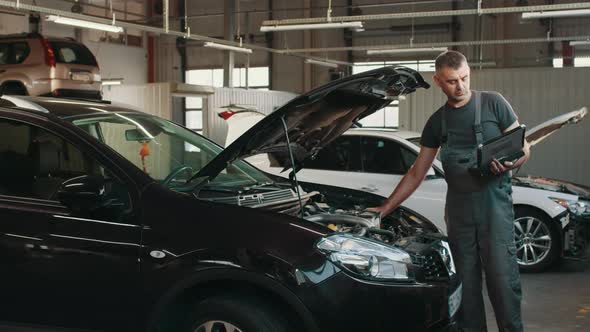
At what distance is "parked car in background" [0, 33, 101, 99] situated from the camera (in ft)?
45.2

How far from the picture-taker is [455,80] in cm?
377

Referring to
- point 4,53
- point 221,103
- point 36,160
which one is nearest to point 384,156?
point 36,160

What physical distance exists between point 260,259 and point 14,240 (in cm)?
116

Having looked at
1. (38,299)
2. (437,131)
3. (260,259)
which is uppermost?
(437,131)

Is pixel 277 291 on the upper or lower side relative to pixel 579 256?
upper

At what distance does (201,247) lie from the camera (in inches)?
119

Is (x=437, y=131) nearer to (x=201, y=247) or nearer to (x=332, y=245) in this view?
(x=332, y=245)

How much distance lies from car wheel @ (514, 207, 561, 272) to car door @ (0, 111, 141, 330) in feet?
16.2

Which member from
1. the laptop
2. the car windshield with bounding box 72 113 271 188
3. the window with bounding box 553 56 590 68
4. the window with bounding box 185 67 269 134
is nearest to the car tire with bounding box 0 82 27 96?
the window with bounding box 185 67 269 134

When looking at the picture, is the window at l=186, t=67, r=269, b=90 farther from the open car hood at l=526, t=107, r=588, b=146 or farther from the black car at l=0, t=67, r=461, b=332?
the black car at l=0, t=67, r=461, b=332

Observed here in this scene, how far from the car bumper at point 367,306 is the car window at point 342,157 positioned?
4462 mm

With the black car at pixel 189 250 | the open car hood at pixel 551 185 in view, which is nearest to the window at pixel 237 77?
the open car hood at pixel 551 185

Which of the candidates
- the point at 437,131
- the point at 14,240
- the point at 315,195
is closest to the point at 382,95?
the point at 437,131

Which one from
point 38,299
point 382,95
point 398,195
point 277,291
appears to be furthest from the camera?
point 398,195
